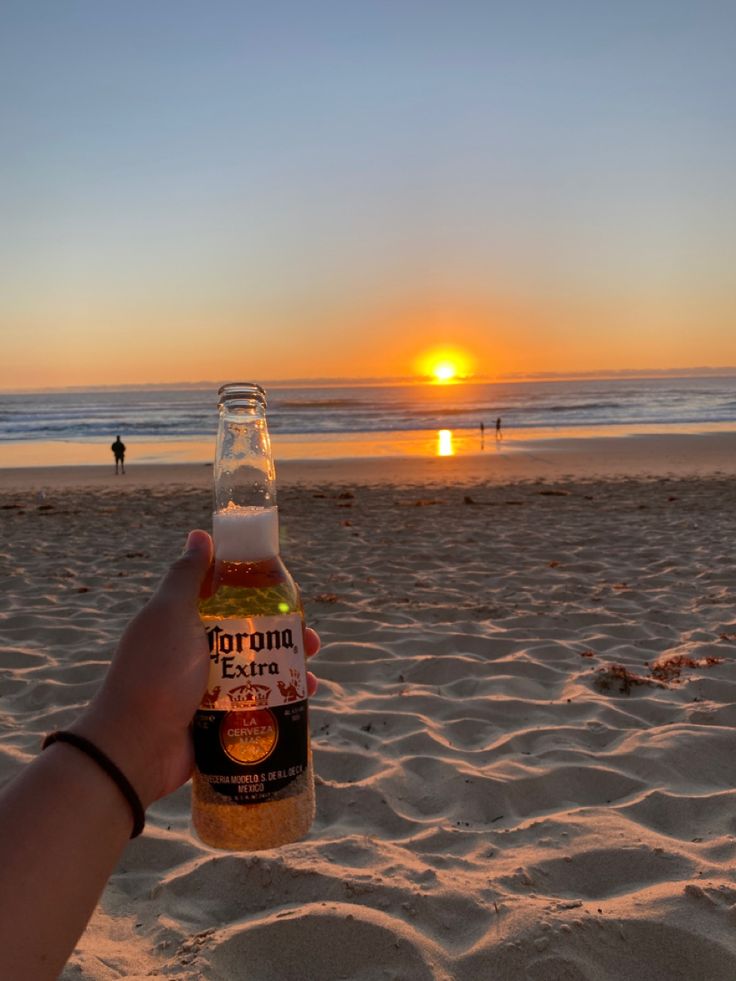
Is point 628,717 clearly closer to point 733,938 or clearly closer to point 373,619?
point 733,938

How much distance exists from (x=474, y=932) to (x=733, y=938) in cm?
73

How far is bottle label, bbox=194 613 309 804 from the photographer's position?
178 centimetres

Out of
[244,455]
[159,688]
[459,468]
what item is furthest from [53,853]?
[459,468]

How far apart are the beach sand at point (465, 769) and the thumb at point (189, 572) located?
118 centimetres

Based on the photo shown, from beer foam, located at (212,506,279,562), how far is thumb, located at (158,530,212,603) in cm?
4

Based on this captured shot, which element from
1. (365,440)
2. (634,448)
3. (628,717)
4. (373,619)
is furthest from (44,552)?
(365,440)

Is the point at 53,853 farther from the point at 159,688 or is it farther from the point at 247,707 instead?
the point at 247,707

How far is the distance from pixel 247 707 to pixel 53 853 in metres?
0.57

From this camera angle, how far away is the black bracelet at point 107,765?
1411 millimetres

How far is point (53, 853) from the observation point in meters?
1.26

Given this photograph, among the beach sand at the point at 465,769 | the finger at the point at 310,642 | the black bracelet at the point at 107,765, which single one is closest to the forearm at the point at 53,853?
the black bracelet at the point at 107,765

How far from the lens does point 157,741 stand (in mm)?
1647

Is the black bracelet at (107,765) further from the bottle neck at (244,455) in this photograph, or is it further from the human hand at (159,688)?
the bottle neck at (244,455)

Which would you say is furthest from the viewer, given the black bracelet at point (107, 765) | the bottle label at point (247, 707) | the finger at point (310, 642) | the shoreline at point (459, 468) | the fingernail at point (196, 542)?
the shoreline at point (459, 468)
